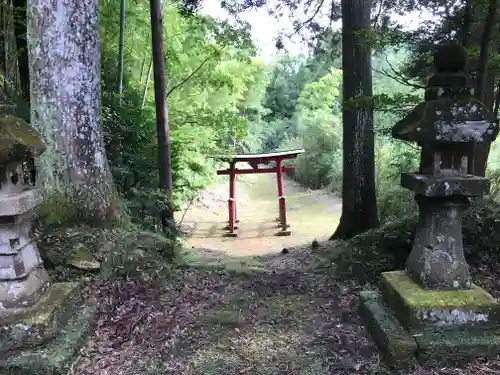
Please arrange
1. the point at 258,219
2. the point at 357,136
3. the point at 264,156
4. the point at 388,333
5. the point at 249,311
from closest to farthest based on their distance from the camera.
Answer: the point at 388,333
the point at 249,311
the point at 357,136
the point at 264,156
the point at 258,219

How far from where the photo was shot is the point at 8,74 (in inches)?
207

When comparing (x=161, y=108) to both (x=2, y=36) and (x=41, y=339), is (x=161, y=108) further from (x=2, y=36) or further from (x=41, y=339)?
(x=41, y=339)

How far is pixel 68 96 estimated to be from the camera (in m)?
3.82

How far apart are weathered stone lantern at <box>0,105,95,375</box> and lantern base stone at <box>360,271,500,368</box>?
6.31 ft

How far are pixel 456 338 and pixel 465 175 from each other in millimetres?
954

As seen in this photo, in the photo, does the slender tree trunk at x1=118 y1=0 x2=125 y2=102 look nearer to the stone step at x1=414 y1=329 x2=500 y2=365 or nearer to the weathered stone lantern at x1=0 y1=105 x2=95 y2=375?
the weathered stone lantern at x1=0 y1=105 x2=95 y2=375

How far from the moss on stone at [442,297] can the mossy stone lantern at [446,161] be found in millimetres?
49

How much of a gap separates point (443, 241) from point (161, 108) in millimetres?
4408

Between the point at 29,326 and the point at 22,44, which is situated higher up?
the point at 22,44

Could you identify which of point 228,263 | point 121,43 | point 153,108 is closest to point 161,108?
point 121,43

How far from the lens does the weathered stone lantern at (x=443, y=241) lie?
2.48 meters

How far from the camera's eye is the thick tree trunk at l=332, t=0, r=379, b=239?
18.9ft

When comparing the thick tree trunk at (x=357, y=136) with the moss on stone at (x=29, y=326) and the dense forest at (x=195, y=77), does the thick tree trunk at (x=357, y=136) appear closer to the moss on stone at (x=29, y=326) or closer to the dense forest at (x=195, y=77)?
the dense forest at (x=195, y=77)

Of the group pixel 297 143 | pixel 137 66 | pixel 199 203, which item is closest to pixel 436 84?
pixel 137 66
